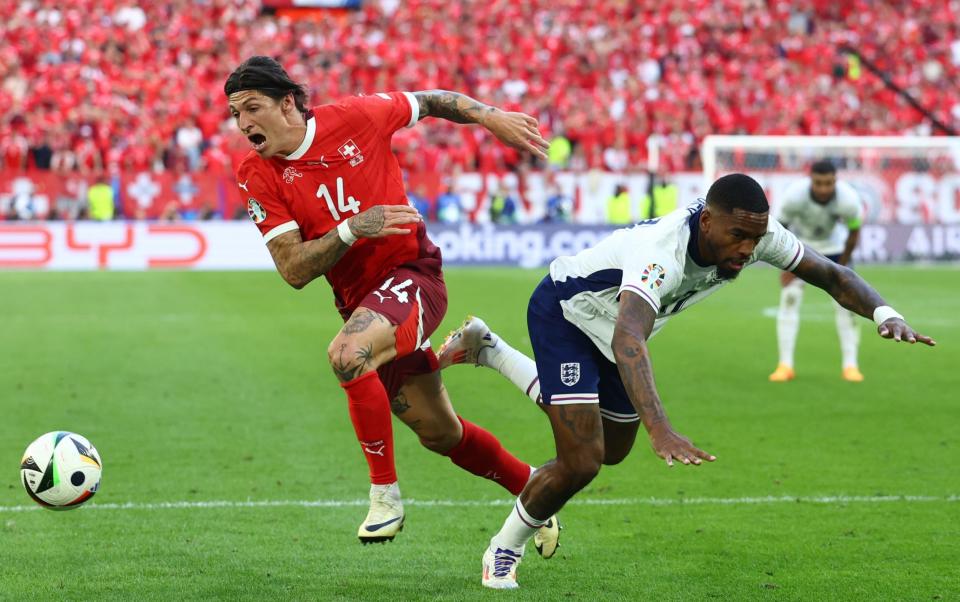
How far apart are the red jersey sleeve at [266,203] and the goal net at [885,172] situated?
70.3ft

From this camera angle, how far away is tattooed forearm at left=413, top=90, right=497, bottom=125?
647 cm

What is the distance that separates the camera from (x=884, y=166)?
91.6 ft

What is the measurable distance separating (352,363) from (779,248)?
5.91 feet

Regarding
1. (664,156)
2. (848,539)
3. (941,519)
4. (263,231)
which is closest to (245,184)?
(263,231)

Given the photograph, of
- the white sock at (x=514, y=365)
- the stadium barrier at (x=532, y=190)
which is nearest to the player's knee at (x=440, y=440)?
the white sock at (x=514, y=365)

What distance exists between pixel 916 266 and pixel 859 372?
14.3m

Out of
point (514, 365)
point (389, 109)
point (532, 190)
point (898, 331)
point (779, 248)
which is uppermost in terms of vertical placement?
point (389, 109)

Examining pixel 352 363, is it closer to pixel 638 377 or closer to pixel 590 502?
pixel 638 377

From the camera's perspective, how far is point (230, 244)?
86.8ft

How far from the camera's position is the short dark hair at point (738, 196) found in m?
→ 5.11

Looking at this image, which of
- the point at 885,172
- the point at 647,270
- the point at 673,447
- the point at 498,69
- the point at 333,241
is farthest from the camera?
the point at 498,69

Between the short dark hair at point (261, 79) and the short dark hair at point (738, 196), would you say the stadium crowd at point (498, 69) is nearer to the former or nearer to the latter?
the short dark hair at point (261, 79)

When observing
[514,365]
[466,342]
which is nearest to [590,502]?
[514,365]

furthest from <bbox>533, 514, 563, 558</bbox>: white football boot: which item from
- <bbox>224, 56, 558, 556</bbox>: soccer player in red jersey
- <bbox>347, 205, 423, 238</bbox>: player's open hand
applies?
<bbox>347, 205, 423, 238</bbox>: player's open hand
